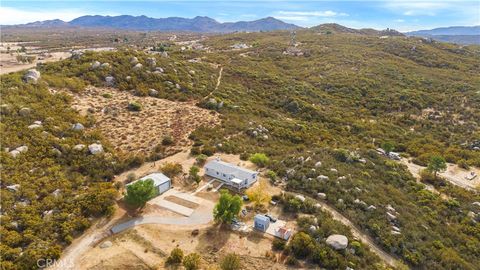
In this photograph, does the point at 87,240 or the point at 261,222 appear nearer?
the point at 87,240

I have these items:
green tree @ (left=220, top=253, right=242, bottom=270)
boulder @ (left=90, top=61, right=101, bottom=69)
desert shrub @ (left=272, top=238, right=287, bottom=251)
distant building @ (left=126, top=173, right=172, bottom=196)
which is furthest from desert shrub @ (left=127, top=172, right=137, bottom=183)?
boulder @ (left=90, top=61, right=101, bottom=69)

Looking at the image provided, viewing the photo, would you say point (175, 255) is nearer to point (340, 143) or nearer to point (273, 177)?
point (273, 177)

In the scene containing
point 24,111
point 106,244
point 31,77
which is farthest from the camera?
point 31,77

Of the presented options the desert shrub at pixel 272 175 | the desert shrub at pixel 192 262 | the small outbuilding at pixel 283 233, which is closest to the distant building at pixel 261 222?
the small outbuilding at pixel 283 233

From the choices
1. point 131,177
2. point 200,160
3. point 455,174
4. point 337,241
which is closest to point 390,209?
point 337,241

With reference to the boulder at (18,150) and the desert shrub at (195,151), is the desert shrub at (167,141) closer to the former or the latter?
the desert shrub at (195,151)

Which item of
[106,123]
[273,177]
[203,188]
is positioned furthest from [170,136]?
[273,177]

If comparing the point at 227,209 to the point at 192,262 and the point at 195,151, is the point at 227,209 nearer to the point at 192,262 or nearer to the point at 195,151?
the point at 192,262
